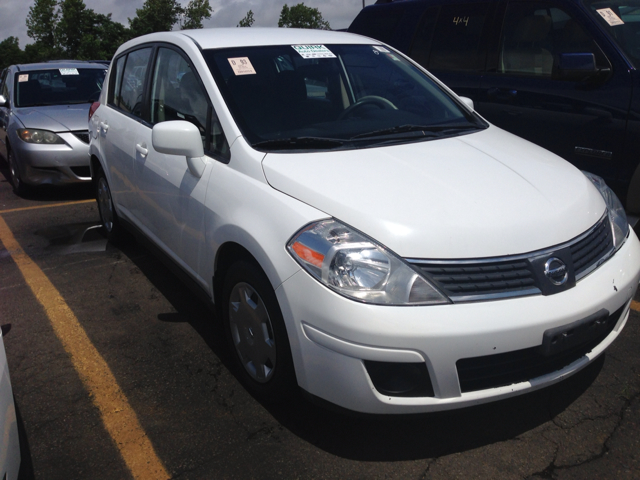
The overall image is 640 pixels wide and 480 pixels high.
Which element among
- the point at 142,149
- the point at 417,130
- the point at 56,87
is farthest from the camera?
the point at 56,87

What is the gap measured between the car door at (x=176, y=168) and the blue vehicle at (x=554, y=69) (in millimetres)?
2558

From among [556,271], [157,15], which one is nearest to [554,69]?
[556,271]

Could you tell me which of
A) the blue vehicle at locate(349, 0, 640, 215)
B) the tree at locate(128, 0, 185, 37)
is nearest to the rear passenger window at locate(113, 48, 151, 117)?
the blue vehicle at locate(349, 0, 640, 215)

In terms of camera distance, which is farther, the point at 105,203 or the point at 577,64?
the point at 105,203

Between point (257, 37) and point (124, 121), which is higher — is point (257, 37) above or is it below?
above

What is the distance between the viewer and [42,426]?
8.64 feet

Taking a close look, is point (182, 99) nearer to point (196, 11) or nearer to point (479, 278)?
point (479, 278)

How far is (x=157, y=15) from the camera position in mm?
68688

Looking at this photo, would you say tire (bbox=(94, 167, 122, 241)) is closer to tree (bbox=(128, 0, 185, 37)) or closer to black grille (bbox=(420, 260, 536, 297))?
black grille (bbox=(420, 260, 536, 297))

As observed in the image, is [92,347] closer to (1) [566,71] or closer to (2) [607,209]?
(2) [607,209]

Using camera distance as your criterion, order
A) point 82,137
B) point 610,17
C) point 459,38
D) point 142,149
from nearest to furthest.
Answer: point 142,149 → point 610,17 → point 459,38 → point 82,137

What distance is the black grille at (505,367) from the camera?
83.7 inches

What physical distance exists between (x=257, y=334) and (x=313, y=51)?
1729 mm

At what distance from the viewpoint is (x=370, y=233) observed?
2189 mm
